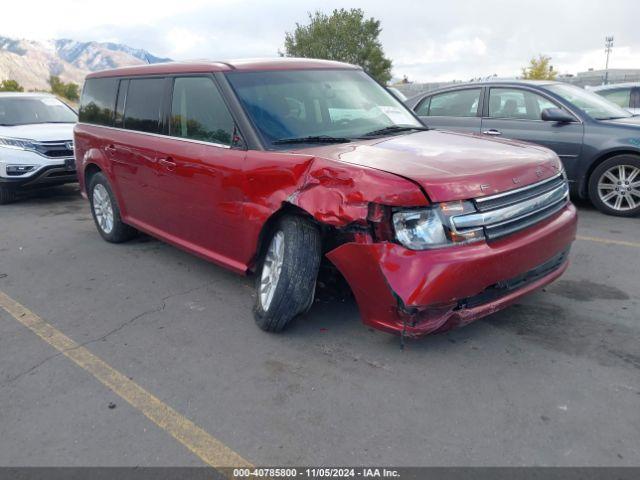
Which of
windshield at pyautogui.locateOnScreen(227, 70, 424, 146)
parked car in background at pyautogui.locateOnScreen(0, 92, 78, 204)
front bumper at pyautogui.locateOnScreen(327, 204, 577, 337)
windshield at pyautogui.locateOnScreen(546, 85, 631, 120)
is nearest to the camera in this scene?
front bumper at pyautogui.locateOnScreen(327, 204, 577, 337)

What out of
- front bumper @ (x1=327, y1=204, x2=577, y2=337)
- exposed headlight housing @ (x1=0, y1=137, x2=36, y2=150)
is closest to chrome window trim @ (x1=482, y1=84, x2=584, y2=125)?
front bumper @ (x1=327, y1=204, x2=577, y2=337)

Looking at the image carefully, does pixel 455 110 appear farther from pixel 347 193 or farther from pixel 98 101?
pixel 347 193

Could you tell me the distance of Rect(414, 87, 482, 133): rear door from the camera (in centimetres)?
746

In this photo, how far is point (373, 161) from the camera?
10.5 feet

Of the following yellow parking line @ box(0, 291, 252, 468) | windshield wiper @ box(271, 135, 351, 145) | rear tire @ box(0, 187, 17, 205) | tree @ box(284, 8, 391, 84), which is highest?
tree @ box(284, 8, 391, 84)

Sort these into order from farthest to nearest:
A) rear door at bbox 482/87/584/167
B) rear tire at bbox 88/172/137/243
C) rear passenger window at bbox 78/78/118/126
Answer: rear door at bbox 482/87/584/167 → rear tire at bbox 88/172/137/243 → rear passenger window at bbox 78/78/118/126

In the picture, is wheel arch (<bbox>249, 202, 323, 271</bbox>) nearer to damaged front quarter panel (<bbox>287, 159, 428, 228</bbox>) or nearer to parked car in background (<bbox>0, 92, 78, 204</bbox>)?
damaged front quarter panel (<bbox>287, 159, 428, 228</bbox>)

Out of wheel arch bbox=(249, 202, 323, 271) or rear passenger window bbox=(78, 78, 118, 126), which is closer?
wheel arch bbox=(249, 202, 323, 271)

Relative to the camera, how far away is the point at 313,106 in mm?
4109

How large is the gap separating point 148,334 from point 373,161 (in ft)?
6.48

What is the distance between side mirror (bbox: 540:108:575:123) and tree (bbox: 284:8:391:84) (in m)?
45.9

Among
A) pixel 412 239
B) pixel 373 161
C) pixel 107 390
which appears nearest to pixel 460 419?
pixel 412 239

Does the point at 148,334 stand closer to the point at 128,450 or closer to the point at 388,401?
the point at 128,450

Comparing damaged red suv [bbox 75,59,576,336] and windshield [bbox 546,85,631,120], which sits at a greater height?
windshield [bbox 546,85,631,120]
